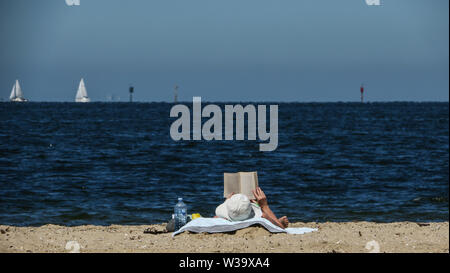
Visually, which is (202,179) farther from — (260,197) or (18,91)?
(18,91)

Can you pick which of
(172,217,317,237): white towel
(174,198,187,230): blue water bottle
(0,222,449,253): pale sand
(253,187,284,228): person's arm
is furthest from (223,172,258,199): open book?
(174,198,187,230): blue water bottle

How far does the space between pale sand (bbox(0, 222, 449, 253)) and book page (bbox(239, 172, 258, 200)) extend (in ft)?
1.93

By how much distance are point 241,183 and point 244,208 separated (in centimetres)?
44

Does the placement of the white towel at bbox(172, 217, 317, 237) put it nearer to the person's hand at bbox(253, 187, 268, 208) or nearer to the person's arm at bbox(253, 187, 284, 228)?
the person's arm at bbox(253, 187, 284, 228)

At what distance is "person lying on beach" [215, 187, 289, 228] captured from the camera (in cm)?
967

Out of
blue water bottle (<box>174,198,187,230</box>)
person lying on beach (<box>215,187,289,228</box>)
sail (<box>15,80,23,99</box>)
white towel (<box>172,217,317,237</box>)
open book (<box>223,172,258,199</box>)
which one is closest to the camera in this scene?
person lying on beach (<box>215,187,289,228</box>)

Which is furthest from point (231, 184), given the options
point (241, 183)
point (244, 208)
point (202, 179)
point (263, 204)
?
point (202, 179)

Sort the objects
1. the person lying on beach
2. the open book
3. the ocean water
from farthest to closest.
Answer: the ocean water → the open book → the person lying on beach

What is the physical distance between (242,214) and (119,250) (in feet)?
6.71

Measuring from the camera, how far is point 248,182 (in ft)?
32.7

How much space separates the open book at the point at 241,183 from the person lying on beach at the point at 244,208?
89 millimetres
